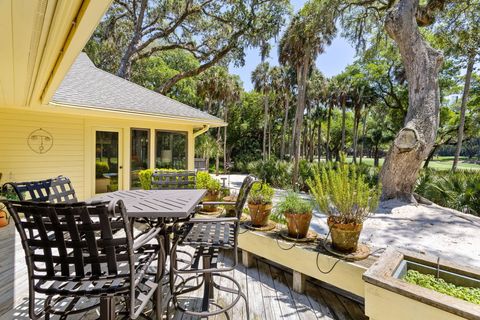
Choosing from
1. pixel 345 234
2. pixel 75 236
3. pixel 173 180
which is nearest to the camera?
pixel 75 236

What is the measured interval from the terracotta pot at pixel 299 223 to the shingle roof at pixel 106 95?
5.04 m

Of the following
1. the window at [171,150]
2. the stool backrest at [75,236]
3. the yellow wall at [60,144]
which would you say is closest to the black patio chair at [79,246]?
the stool backrest at [75,236]

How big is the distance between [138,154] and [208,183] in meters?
3.36

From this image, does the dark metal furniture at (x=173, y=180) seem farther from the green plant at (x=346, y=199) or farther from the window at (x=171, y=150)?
the window at (x=171, y=150)

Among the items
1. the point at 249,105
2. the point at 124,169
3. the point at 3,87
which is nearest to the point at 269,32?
the point at 124,169

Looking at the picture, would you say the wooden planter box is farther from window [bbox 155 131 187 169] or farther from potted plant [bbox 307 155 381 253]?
window [bbox 155 131 187 169]

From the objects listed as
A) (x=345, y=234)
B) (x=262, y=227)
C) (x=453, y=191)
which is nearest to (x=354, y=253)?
(x=345, y=234)

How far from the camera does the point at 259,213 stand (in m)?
3.18

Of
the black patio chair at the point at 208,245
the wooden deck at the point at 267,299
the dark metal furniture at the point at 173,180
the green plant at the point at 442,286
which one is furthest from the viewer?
the dark metal furniture at the point at 173,180

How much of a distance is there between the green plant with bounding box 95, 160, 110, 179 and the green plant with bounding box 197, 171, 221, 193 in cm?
293

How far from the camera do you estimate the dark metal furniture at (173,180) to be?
11.8ft

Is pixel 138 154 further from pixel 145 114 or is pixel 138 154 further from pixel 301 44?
pixel 301 44

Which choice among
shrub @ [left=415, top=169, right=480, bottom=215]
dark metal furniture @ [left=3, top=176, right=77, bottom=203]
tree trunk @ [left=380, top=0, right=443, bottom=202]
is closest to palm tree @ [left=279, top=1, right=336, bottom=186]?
tree trunk @ [left=380, top=0, right=443, bottom=202]

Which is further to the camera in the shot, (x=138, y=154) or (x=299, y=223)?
(x=138, y=154)
